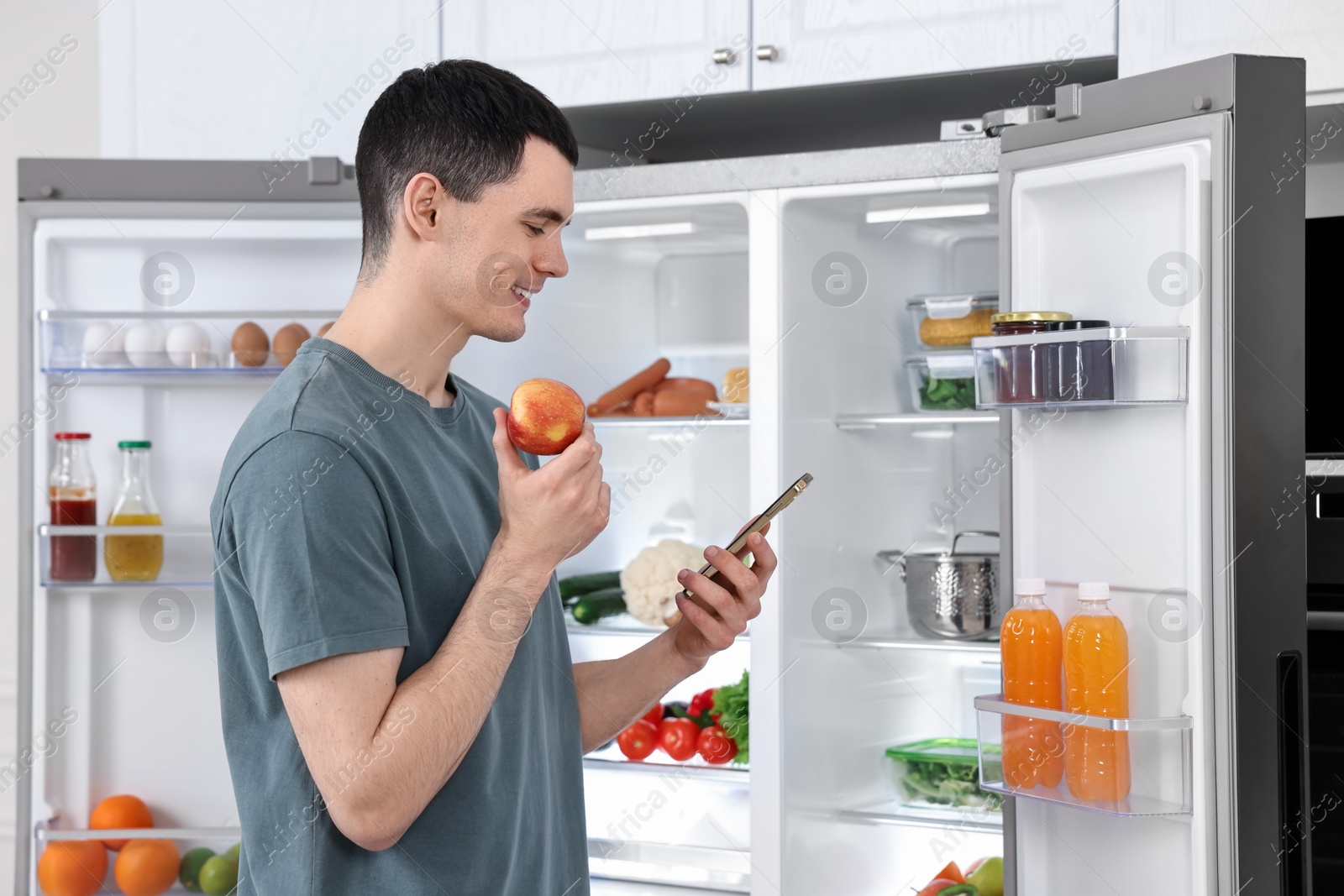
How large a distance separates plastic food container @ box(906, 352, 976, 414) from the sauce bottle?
150 centimetres

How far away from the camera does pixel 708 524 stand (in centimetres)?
254

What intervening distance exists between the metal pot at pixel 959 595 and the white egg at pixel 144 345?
1422 mm

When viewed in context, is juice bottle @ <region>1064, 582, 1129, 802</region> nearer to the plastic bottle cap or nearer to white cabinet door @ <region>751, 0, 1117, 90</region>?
the plastic bottle cap

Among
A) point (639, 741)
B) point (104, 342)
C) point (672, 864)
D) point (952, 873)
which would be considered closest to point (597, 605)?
point (639, 741)

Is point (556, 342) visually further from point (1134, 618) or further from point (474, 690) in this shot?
point (474, 690)

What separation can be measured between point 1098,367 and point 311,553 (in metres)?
0.99

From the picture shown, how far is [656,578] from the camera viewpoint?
231 centimetres

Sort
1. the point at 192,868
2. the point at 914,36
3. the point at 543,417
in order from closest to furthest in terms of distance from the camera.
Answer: the point at 543,417, the point at 914,36, the point at 192,868

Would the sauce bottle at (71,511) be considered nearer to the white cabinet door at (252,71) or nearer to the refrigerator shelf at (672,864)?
the white cabinet door at (252,71)

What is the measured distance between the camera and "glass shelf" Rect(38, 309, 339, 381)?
2201 mm

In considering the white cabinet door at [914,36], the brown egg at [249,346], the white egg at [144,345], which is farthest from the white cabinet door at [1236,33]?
the white egg at [144,345]

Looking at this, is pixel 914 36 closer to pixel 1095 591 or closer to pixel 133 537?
pixel 1095 591

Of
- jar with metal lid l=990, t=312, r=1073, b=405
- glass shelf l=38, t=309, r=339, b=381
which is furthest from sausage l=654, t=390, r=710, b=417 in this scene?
jar with metal lid l=990, t=312, r=1073, b=405

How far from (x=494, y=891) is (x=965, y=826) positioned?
3.72 ft
